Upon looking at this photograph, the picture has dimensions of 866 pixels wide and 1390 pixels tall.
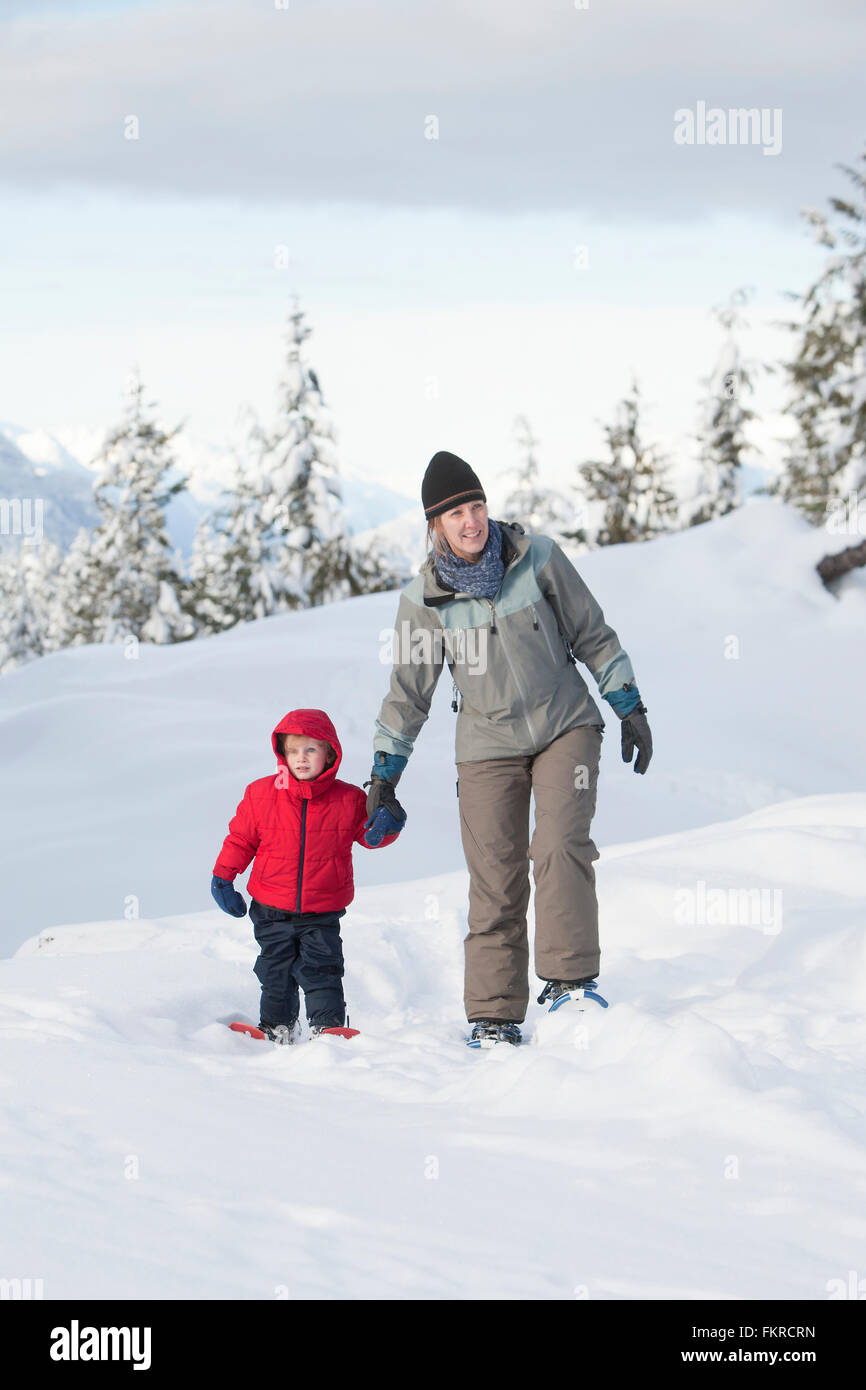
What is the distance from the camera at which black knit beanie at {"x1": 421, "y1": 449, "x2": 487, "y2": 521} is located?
4.27 meters

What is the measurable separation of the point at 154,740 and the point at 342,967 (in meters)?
7.18

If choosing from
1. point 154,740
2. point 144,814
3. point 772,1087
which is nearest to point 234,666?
point 154,740

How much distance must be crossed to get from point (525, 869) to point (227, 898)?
3.59 ft

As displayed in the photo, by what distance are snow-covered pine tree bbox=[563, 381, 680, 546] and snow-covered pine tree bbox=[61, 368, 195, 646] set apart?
10.9 metres

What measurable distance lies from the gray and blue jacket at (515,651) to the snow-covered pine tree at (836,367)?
21.1 meters

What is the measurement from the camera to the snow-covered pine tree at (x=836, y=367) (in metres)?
25.9

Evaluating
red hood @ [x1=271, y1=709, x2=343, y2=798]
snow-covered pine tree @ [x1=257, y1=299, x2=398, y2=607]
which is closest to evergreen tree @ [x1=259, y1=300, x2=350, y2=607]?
snow-covered pine tree @ [x1=257, y1=299, x2=398, y2=607]

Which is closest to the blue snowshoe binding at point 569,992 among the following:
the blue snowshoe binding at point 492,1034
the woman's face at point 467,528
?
the blue snowshoe binding at point 492,1034

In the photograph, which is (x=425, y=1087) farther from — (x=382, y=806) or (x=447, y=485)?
(x=447, y=485)

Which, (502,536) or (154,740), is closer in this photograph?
(502,536)
